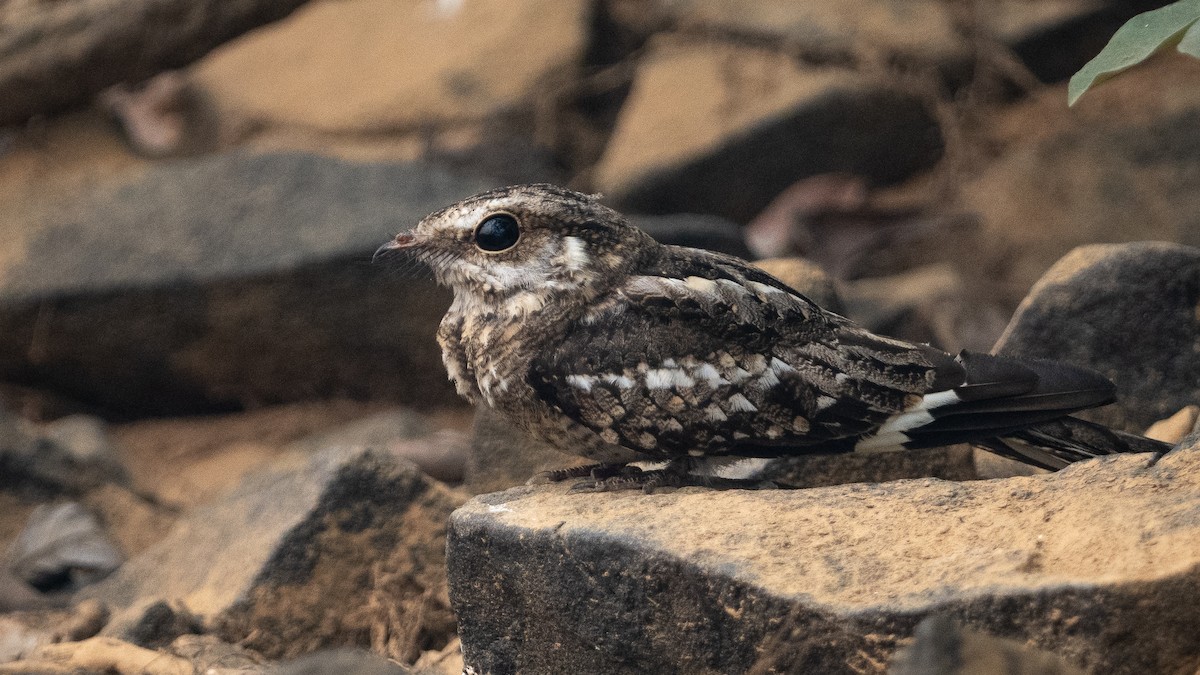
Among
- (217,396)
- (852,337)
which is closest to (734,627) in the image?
(852,337)

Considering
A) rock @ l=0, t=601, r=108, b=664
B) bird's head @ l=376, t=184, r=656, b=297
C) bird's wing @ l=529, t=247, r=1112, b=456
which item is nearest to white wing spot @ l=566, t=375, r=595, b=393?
bird's wing @ l=529, t=247, r=1112, b=456

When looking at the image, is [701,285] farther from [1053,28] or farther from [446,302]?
[1053,28]

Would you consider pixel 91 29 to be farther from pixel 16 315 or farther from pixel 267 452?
pixel 267 452

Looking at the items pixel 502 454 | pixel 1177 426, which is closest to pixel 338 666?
pixel 502 454

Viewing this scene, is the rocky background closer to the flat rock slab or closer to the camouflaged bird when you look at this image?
the flat rock slab

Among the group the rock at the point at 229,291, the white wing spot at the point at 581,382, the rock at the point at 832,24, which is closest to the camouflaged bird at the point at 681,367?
the white wing spot at the point at 581,382

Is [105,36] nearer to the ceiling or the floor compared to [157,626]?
nearer to the ceiling
